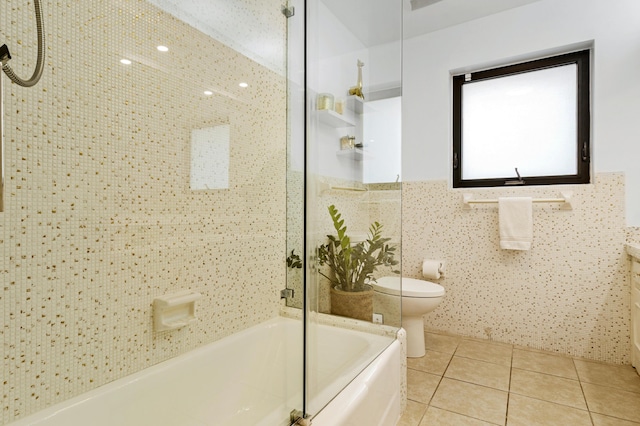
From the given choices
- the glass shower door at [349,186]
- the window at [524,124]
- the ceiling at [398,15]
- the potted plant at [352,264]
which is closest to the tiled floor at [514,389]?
the glass shower door at [349,186]

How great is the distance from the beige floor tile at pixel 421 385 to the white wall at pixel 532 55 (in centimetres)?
148

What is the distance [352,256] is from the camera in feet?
4.97

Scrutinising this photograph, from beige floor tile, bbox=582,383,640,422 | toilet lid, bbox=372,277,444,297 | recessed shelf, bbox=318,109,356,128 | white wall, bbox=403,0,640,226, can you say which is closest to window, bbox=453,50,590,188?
white wall, bbox=403,0,640,226

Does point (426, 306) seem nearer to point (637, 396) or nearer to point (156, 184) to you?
point (637, 396)

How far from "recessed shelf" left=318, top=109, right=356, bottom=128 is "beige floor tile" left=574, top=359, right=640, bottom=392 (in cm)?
201

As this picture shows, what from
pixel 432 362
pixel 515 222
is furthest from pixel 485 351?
pixel 515 222

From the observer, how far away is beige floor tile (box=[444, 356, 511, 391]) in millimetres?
1995

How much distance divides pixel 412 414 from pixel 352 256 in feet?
2.83

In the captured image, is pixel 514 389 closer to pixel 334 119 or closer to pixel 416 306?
pixel 416 306

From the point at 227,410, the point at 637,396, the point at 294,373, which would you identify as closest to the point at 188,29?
the point at 294,373

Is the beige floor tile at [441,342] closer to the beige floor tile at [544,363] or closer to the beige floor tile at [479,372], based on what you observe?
the beige floor tile at [479,372]

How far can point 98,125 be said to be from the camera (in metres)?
1.03

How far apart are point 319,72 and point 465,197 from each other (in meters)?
1.82

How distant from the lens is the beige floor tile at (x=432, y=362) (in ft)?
7.13
